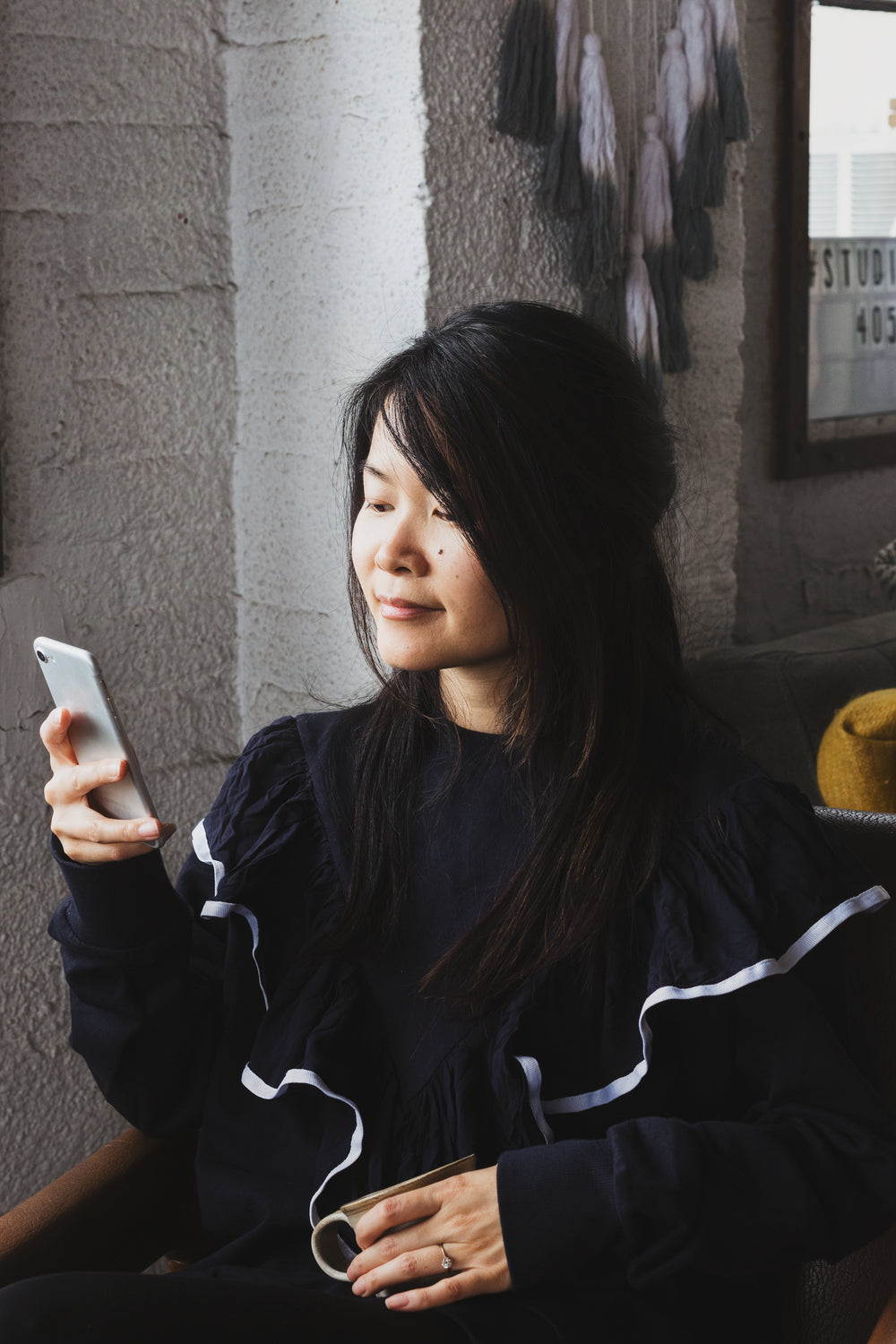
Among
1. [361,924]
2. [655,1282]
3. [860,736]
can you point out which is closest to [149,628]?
[361,924]

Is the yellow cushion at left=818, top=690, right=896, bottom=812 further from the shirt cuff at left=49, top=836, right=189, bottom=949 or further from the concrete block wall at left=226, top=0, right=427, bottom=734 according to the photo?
the shirt cuff at left=49, top=836, right=189, bottom=949

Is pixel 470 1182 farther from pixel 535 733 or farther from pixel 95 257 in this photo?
pixel 95 257

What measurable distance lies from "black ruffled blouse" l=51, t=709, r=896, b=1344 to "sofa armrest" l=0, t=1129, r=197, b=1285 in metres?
0.04

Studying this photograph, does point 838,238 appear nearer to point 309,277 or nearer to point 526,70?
point 526,70

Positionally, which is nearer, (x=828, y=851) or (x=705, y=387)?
(x=828, y=851)

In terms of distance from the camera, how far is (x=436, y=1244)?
874mm

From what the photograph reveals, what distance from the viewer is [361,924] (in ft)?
3.42

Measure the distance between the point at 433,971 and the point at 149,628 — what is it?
2.30 feet

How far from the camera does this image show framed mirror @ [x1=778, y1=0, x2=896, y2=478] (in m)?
1.98

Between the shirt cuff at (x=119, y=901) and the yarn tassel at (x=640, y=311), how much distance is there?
894 mm

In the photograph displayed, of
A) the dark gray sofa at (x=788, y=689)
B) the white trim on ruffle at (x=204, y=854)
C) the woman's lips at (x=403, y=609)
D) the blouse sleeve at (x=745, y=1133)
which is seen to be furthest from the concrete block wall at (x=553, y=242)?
the blouse sleeve at (x=745, y=1133)

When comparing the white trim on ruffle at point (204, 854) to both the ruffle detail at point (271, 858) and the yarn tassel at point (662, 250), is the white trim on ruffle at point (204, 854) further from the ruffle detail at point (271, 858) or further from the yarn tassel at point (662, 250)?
the yarn tassel at point (662, 250)

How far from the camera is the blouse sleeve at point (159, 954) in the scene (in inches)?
38.7

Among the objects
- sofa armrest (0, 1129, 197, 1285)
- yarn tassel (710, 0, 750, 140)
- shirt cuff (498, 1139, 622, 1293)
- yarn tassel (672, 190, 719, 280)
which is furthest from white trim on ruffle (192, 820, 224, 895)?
yarn tassel (710, 0, 750, 140)
